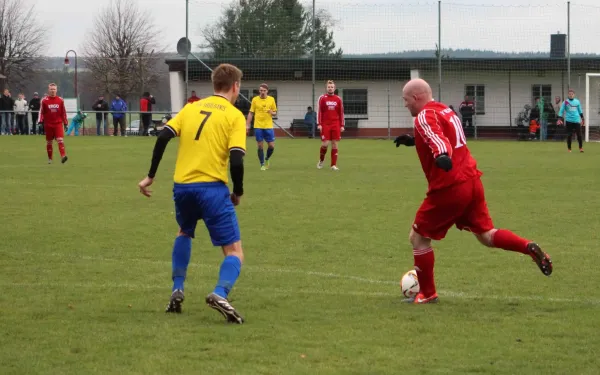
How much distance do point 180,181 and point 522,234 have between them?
5803 millimetres

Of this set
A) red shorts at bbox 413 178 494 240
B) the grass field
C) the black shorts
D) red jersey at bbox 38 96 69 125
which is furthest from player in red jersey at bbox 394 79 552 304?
the black shorts

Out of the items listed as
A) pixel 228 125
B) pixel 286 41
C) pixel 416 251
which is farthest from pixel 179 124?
pixel 286 41

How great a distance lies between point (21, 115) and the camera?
133ft

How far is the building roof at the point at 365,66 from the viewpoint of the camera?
1609 inches

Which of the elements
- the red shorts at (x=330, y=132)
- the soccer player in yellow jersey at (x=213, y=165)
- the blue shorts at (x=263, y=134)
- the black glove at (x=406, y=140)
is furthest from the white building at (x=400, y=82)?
the soccer player in yellow jersey at (x=213, y=165)

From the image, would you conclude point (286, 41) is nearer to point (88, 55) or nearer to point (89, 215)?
point (88, 55)

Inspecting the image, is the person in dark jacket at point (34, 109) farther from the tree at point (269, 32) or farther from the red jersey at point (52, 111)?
the red jersey at point (52, 111)

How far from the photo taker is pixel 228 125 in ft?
22.4

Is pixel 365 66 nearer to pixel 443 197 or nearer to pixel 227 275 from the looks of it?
pixel 443 197

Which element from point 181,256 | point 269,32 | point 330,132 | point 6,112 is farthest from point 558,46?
point 181,256

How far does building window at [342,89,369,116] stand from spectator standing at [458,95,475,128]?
499 cm

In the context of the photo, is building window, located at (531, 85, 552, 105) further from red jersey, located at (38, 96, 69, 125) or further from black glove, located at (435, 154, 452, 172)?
black glove, located at (435, 154, 452, 172)

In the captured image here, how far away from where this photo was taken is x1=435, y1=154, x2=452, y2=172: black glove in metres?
6.72

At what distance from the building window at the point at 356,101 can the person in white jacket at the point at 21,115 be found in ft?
44.7
